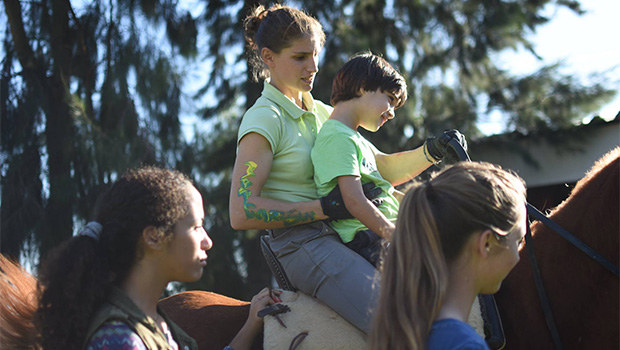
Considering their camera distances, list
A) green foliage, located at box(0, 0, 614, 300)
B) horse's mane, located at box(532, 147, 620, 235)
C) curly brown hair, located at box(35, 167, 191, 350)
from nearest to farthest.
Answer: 1. curly brown hair, located at box(35, 167, 191, 350)
2. horse's mane, located at box(532, 147, 620, 235)
3. green foliage, located at box(0, 0, 614, 300)

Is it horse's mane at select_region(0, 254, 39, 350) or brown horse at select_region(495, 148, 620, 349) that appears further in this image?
brown horse at select_region(495, 148, 620, 349)

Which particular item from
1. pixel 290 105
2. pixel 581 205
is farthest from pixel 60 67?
pixel 581 205

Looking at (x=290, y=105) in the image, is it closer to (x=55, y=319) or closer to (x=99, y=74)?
(x=55, y=319)

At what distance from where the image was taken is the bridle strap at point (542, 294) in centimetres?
208

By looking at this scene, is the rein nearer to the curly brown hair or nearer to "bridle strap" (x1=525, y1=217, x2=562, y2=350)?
"bridle strap" (x1=525, y1=217, x2=562, y2=350)

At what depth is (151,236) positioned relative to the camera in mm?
1766

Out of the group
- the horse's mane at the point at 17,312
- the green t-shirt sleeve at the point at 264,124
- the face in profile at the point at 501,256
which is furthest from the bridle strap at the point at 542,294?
the horse's mane at the point at 17,312

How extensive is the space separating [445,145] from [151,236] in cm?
136

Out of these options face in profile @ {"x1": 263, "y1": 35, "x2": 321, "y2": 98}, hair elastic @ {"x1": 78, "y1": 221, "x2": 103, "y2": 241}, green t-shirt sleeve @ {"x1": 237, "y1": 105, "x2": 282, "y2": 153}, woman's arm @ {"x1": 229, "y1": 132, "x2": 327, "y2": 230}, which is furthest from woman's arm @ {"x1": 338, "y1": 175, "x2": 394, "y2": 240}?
hair elastic @ {"x1": 78, "y1": 221, "x2": 103, "y2": 241}

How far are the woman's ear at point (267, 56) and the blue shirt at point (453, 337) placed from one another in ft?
5.02

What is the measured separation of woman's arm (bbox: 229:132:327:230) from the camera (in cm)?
232

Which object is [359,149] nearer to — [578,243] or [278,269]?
[278,269]

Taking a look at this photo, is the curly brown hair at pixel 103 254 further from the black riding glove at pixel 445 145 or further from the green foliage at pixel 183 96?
the green foliage at pixel 183 96

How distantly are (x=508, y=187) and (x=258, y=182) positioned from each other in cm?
104
